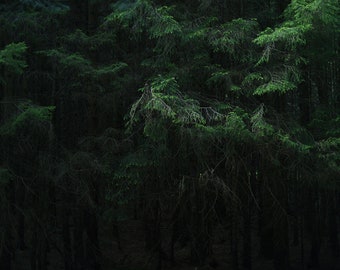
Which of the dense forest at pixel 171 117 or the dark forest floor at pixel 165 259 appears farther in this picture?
the dark forest floor at pixel 165 259

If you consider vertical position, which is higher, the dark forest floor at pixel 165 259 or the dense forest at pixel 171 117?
the dense forest at pixel 171 117

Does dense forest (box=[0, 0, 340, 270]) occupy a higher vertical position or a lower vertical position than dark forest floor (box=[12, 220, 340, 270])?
higher

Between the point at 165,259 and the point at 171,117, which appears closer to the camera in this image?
the point at 171,117

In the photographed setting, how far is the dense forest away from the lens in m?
11.6

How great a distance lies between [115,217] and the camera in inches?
588

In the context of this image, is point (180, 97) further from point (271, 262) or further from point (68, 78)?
point (271, 262)

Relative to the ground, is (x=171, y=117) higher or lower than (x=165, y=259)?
higher

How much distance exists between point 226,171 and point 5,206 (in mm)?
5610

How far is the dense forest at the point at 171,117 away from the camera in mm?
11609

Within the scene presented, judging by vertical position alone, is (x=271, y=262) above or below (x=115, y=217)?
below

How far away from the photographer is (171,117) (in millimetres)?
11281

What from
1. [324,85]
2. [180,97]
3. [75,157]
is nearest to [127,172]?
[75,157]

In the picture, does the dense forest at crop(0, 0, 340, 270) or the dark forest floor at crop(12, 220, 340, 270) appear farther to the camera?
the dark forest floor at crop(12, 220, 340, 270)

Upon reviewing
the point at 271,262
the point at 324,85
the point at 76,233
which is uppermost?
the point at 324,85
